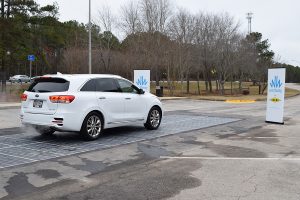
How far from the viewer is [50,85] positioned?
956cm

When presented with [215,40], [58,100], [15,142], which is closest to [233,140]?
[58,100]

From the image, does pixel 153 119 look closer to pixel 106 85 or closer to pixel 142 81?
pixel 106 85

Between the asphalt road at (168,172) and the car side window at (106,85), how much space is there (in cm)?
170

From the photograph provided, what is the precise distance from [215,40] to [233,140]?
3035cm

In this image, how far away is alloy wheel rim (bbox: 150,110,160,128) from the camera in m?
11.9

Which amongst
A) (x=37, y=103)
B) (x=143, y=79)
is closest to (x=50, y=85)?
(x=37, y=103)

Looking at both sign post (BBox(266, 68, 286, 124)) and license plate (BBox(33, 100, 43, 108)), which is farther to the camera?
sign post (BBox(266, 68, 286, 124))

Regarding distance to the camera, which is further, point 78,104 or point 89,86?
point 89,86

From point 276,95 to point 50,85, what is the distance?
8758 millimetres

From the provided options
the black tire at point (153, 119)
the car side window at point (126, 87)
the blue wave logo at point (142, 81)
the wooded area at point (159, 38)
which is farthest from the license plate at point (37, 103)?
the wooded area at point (159, 38)

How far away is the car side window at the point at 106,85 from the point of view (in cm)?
1011

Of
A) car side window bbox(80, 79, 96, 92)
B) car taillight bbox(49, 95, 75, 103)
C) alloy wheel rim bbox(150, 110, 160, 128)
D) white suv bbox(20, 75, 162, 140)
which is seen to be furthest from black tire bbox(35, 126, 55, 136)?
alloy wheel rim bbox(150, 110, 160, 128)

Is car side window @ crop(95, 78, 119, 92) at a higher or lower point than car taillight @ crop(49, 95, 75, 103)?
higher

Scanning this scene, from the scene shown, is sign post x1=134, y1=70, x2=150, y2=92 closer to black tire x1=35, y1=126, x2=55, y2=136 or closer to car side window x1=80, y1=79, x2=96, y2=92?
black tire x1=35, y1=126, x2=55, y2=136
